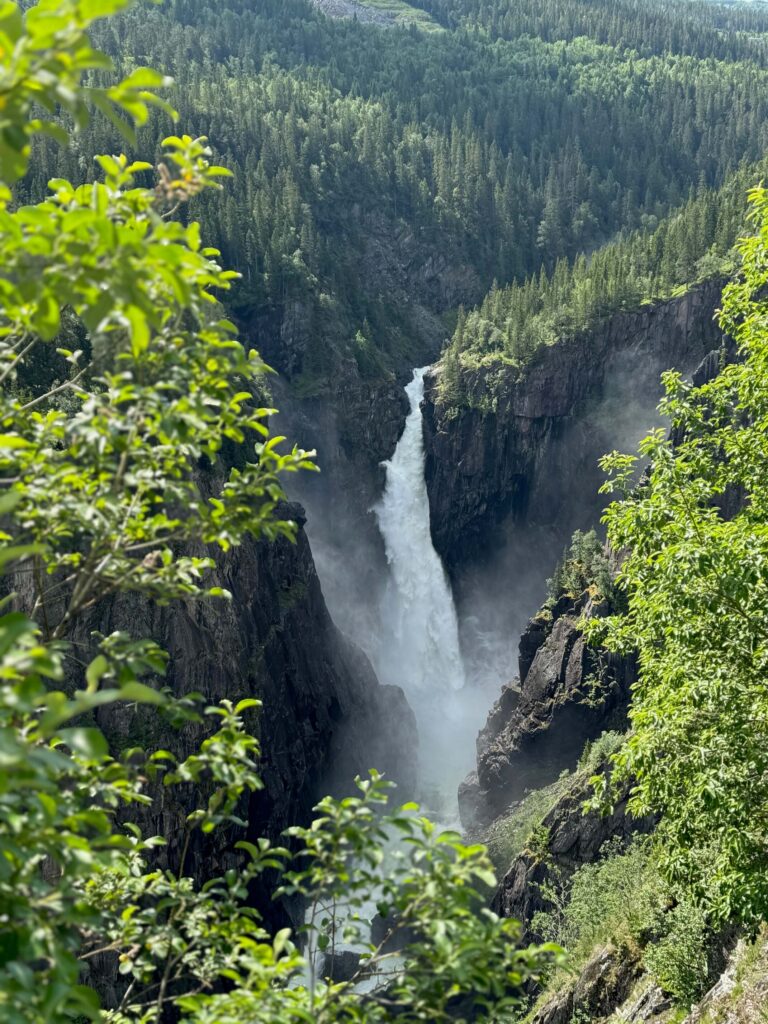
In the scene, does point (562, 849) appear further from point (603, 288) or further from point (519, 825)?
point (603, 288)

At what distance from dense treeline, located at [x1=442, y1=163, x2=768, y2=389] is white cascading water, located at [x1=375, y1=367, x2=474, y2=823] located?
1120 cm

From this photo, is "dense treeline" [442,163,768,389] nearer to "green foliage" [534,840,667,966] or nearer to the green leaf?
"green foliage" [534,840,667,966]

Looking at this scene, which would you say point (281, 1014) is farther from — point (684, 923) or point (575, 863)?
point (575, 863)

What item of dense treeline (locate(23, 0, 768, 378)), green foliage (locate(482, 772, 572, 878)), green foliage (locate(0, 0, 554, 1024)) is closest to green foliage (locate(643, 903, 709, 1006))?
green foliage (locate(0, 0, 554, 1024))

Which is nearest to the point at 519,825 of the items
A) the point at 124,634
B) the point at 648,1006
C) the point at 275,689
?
the point at 275,689

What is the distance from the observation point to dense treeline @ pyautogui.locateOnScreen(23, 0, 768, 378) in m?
103

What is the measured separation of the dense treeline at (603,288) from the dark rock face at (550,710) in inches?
1382

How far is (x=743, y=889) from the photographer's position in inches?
424

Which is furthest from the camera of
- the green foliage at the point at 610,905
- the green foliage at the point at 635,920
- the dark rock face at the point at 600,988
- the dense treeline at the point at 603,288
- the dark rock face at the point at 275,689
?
the dense treeline at the point at 603,288

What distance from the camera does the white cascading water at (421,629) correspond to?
7119cm

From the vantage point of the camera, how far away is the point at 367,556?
83.2 metres

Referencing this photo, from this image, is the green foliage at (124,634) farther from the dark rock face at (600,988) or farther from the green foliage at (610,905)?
the dark rock face at (600,988)

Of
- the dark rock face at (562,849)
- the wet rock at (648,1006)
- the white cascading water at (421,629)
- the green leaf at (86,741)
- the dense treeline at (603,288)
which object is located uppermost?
the green leaf at (86,741)

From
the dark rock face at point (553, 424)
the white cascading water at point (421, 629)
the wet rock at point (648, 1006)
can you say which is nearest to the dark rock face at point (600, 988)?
the wet rock at point (648, 1006)
